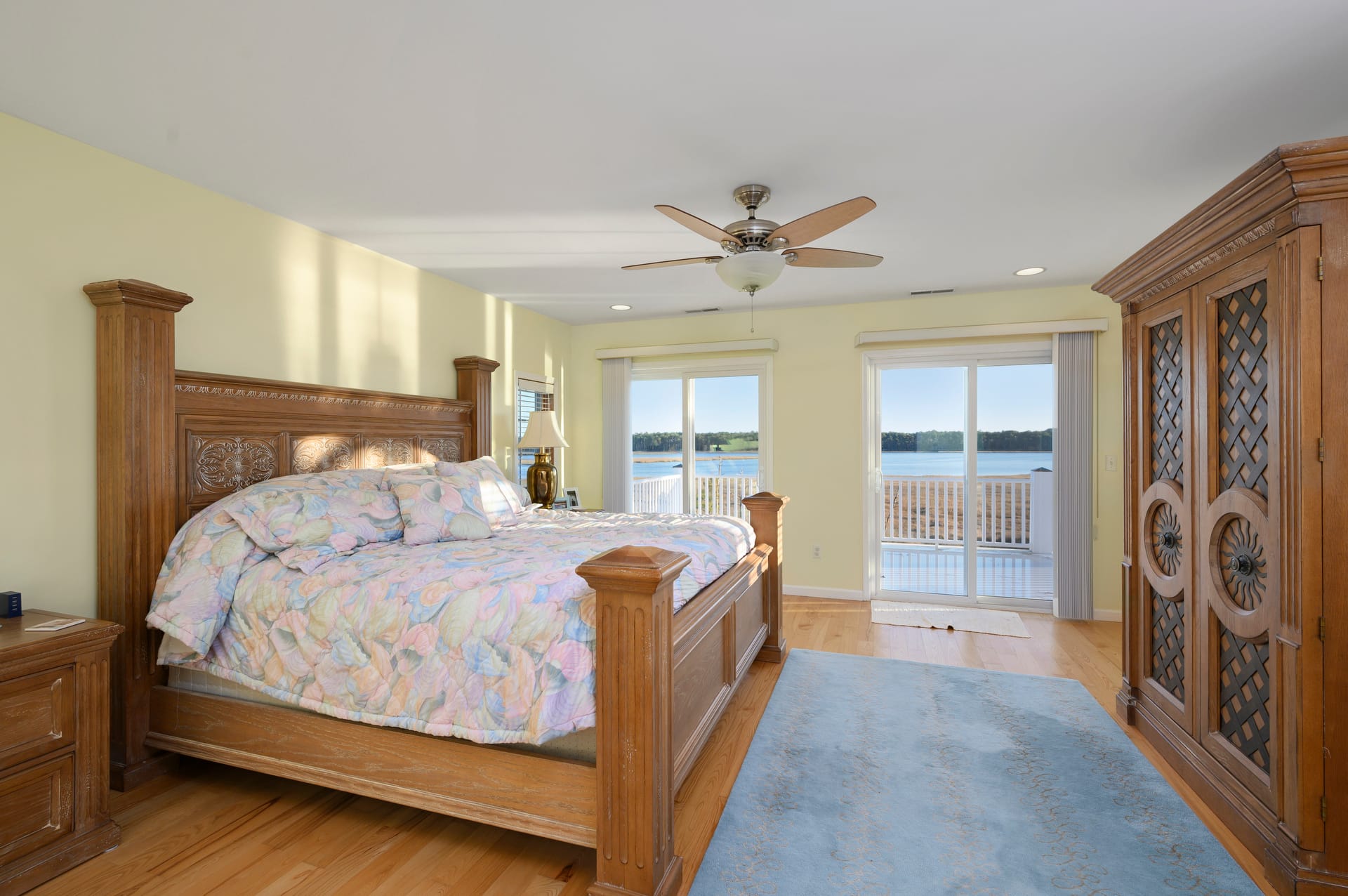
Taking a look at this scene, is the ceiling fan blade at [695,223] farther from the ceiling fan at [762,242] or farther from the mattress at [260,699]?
the mattress at [260,699]

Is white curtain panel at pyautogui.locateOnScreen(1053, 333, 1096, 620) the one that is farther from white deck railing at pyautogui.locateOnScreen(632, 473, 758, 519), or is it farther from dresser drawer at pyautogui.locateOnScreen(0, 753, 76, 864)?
dresser drawer at pyautogui.locateOnScreen(0, 753, 76, 864)

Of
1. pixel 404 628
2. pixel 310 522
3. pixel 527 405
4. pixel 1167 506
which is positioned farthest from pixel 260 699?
pixel 1167 506

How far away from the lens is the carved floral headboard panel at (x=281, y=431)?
2619 millimetres

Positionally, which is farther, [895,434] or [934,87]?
[895,434]

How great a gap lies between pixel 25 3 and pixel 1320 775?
156 inches

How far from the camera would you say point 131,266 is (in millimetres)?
2498

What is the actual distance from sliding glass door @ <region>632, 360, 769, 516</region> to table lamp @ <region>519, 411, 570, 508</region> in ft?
3.39

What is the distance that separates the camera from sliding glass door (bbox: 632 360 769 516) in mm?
5477

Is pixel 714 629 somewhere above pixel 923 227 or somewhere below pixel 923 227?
below

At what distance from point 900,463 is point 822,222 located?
10.6 feet

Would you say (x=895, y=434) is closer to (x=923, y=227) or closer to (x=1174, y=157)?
(x=923, y=227)

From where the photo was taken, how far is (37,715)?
184 centimetres

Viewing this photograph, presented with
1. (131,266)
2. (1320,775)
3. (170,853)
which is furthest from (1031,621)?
(131,266)

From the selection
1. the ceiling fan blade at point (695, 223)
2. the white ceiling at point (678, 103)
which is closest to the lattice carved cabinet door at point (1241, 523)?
the white ceiling at point (678, 103)
